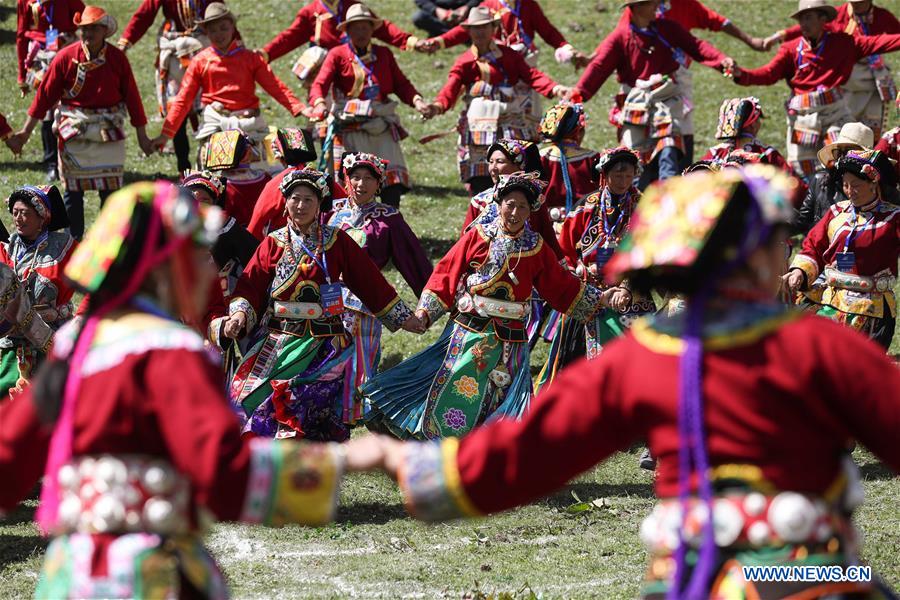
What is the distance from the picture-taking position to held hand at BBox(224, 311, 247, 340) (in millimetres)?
7699

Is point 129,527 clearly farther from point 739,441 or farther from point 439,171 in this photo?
point 439,171

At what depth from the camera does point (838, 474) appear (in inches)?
136

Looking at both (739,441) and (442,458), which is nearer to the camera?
(739,441)

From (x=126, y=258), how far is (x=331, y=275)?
4302 mm

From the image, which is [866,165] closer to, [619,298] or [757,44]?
[619,298]

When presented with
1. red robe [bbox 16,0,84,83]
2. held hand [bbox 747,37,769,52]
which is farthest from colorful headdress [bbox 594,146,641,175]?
red robe [bbox 16,0,84,83]

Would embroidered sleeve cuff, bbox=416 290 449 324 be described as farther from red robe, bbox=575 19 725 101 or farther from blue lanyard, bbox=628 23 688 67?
blue lanyard, bbox=628 23 688 67

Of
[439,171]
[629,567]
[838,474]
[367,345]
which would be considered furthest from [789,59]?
[838,474]

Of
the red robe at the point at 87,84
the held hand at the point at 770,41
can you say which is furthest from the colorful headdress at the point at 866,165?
the red robe at the point at 87,84

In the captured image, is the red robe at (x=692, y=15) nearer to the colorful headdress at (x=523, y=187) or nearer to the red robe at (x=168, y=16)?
the red robe at (x=168, y=16)

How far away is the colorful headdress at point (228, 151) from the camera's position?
→ 9.93 m

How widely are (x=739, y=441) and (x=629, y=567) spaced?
3.28 m

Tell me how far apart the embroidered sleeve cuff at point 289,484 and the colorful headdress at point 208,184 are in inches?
220

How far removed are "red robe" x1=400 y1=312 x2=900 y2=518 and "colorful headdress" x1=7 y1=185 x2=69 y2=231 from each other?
5070mm
